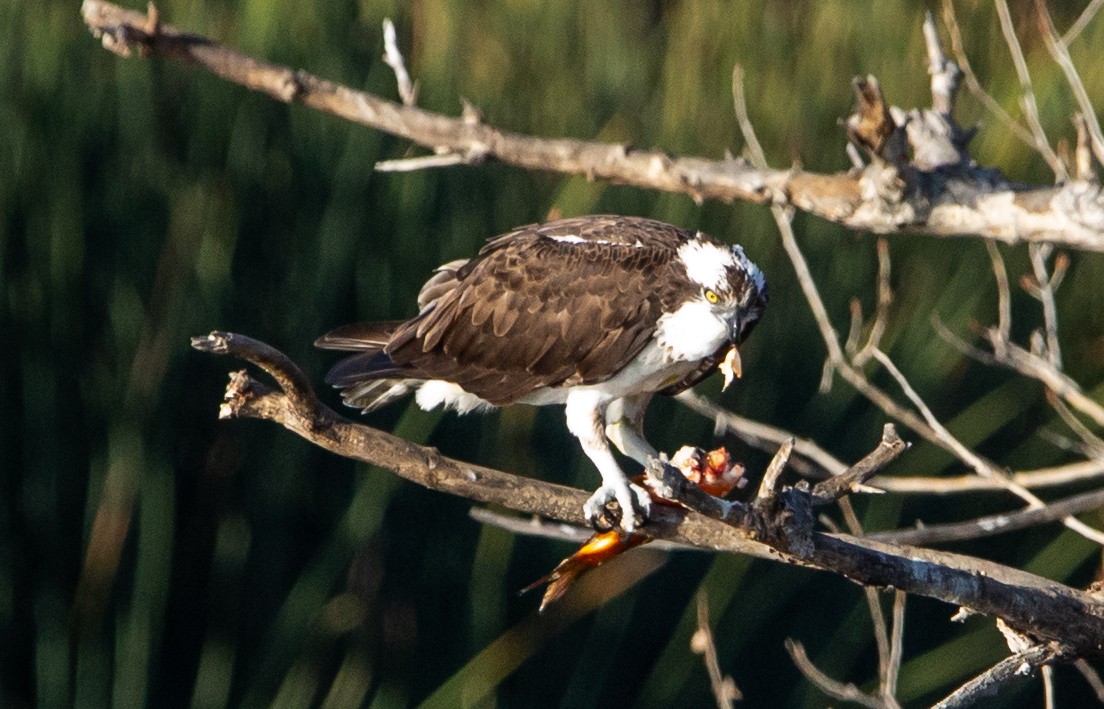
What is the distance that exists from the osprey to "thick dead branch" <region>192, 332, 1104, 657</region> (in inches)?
9.3

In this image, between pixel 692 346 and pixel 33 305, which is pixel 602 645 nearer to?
pixel 692 346

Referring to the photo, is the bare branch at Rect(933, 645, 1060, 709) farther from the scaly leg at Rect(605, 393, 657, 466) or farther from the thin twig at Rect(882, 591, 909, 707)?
the scaly leg at Rect(605, 393, 657, 466)

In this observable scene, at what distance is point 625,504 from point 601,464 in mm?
162

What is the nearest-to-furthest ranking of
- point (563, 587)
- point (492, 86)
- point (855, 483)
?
1. point (855, 483)
2. point (563, 587)
3. point (492, 86)

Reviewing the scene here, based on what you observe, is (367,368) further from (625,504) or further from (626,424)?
(625,504)

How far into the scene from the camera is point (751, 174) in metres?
2.39

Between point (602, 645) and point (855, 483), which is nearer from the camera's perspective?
point (855, 483)

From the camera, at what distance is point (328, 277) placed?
3.39 m

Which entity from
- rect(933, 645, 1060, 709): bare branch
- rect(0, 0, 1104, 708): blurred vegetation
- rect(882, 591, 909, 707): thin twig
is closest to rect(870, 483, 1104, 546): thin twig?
rect(882, 591, 909, 707): thin twig

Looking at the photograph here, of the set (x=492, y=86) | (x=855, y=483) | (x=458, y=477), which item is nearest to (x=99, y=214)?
(x=492, y=86)

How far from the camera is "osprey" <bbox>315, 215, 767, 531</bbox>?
253 centimetres

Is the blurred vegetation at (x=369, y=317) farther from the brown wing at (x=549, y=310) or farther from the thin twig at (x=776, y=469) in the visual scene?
the thin twig at (x=776, y=469)

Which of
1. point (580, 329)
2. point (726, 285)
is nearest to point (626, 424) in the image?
point (580, 329)

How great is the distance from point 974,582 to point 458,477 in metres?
0.88
